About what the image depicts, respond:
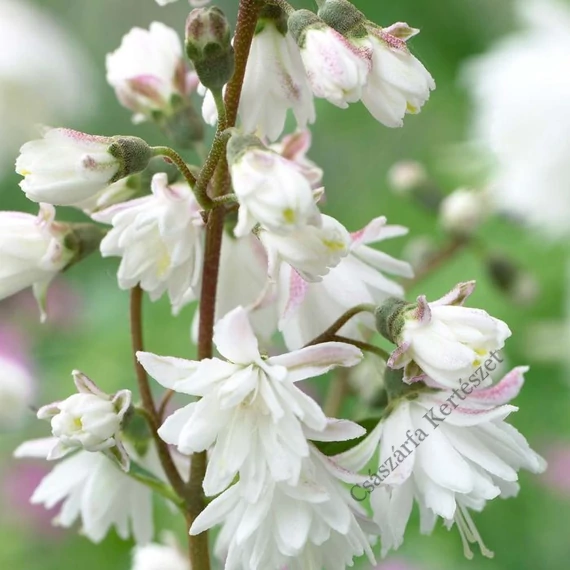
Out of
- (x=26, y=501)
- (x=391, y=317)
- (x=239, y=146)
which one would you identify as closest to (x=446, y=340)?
(x=391, y=317)

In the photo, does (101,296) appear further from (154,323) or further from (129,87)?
(129,87)

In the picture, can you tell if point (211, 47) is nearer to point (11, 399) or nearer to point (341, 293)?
point (341, 293)

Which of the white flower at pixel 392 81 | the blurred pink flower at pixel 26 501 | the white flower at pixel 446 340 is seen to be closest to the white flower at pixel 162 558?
the white flower at pixel 446 340

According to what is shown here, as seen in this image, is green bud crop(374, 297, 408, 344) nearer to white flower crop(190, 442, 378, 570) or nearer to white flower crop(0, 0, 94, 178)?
white flower crop(190, 442, 378, 570)

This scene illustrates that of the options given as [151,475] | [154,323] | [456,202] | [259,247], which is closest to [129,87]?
[259,247]

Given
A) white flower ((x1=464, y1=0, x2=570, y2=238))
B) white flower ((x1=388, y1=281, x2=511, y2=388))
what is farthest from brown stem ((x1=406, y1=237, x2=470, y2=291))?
white flower ((x1=388, y1=281, x2=511, y2=388))
